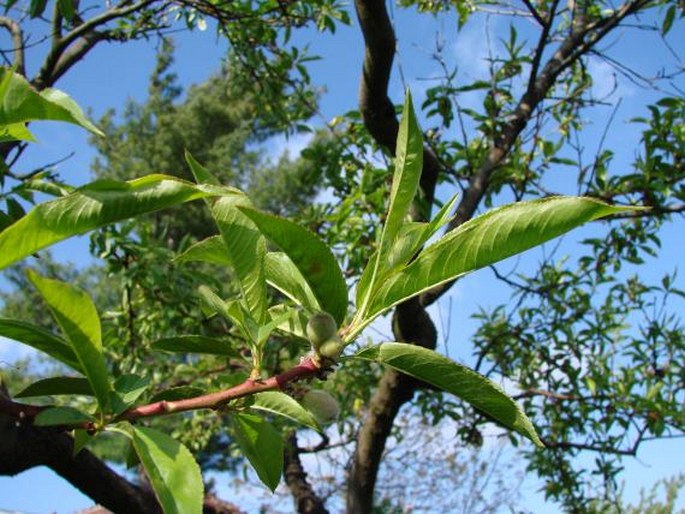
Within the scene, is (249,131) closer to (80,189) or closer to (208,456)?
(208,456)

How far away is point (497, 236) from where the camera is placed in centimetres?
69

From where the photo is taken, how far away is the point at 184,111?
21641 millimetres

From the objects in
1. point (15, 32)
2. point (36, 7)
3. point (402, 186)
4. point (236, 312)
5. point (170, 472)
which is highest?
point (15, 32)

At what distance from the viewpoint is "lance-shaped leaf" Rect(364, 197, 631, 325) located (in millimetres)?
674

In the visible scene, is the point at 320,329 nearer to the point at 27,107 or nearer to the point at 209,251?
the point at 209,251

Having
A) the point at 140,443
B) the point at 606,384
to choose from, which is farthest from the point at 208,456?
the point at 140,443

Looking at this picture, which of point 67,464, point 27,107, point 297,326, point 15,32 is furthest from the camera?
point 15,32

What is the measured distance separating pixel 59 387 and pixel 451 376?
456mm

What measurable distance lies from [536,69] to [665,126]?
700 mm

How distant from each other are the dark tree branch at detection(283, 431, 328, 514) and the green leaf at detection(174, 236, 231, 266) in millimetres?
3640

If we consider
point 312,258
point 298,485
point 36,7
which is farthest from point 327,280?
point 298,485

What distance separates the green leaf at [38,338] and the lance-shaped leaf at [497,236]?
36cm

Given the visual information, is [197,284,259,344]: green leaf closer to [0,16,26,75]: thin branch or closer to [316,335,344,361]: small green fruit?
[316,335,344,361]: small green fruit

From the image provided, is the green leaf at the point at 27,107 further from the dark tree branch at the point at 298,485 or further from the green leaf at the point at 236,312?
the dark tree branch at the point at 298,485
